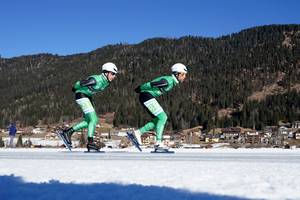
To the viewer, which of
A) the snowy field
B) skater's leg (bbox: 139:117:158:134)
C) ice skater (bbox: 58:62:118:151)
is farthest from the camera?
ice skater (bbox: 58:62:118:151)

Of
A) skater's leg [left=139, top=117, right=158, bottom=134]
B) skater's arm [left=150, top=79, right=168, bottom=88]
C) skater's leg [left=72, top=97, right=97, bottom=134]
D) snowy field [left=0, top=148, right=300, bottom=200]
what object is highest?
skater's arm [left=150, top=79, right=168, bottom=88]

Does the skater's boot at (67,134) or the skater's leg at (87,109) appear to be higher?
the skater's leg at (87,109)

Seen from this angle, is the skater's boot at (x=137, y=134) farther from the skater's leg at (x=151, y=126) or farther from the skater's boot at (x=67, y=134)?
the skater's boot at (x=67, y=134)

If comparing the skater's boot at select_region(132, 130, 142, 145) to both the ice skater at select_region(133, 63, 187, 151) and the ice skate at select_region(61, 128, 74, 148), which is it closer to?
the ice skater at select_region(133, 63, 187, 151)

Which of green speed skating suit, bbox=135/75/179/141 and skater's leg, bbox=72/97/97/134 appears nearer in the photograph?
green speed skating suit, bbox=135/75/179/141

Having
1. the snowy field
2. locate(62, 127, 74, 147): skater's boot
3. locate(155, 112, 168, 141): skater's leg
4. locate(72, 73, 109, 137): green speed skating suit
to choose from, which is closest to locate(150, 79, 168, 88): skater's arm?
locate(155, 112, 168, 141): skater's leg

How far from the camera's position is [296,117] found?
154 metres

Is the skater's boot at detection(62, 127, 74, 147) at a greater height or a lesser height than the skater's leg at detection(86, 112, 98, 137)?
lesser

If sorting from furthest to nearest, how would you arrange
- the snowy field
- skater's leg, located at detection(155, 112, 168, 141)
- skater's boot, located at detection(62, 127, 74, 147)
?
skater's boot, located at detection(62, 127, 74, 147)
skater's leg, located at detection(155, 112, 168, 141)
the snowy field

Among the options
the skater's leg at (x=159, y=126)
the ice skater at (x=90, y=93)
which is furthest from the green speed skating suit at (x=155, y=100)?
the ice skater at (x=90, y=93)

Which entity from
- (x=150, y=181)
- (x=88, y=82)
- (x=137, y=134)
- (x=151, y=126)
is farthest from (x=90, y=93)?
(x=150, y=181)

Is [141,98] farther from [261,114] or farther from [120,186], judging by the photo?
[261,114]

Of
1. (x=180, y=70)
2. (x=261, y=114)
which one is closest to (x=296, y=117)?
(x=261, y=114)

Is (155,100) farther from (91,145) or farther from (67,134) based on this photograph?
(67,134)
